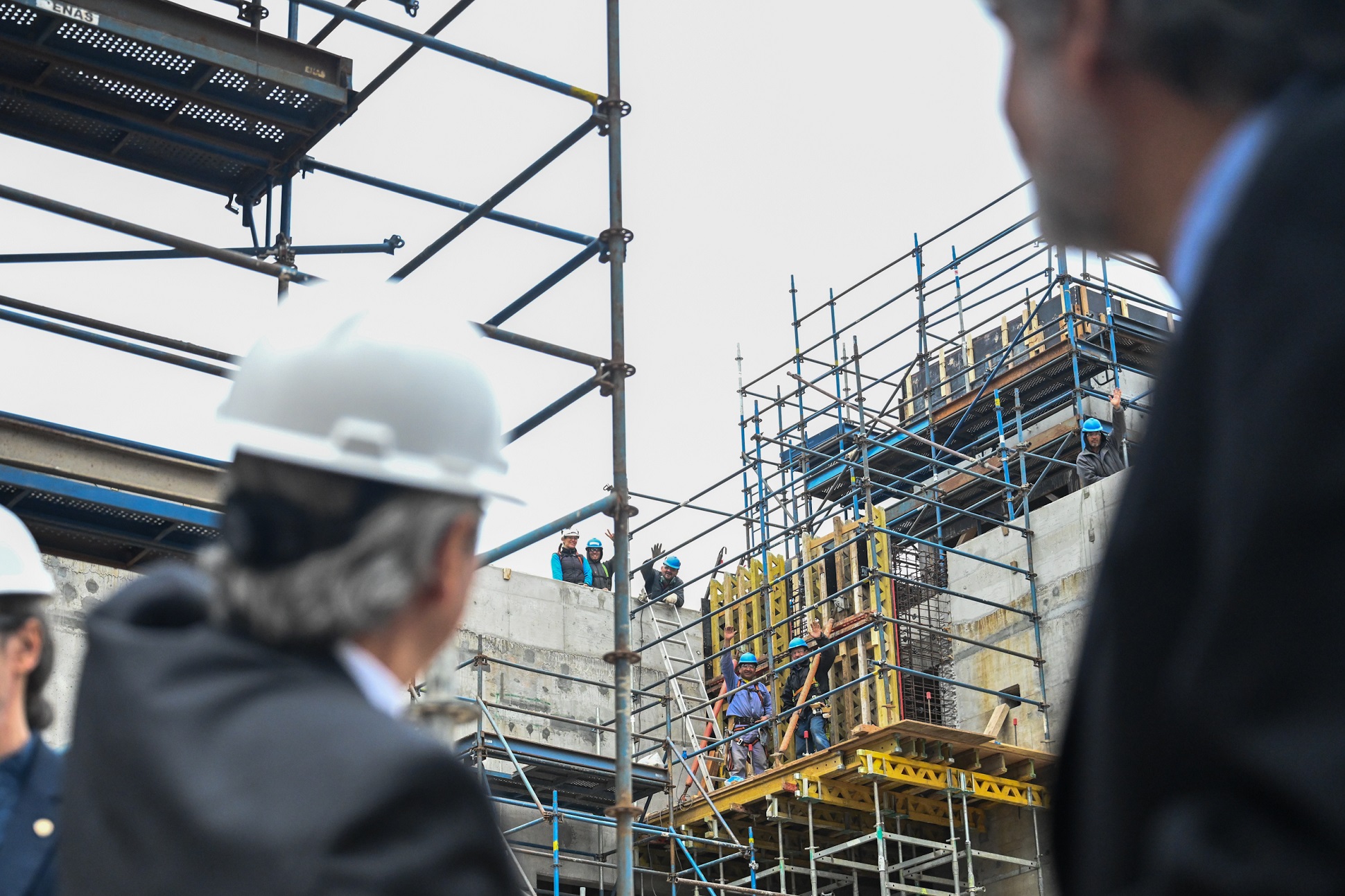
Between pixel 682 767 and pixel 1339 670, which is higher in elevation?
pixel 682 767

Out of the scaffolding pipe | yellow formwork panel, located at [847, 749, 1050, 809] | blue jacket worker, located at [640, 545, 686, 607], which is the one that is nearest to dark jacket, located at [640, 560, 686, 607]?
blue jacket worker, located at [640, 545, 686, 607]

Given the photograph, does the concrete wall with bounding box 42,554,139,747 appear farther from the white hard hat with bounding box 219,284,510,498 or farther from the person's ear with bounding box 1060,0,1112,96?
the person's ear with bounding box 1060,0,1112,96

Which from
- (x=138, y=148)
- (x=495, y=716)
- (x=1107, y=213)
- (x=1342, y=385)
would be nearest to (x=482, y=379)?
(x=1107, y=213)

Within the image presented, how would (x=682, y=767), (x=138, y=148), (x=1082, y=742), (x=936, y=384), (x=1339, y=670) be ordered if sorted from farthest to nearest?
1. (x=936, y=384)
2. (x=682, y=767)
3. (x=138, y=148)
4. (x=1082, y=742)
5. (x=1339, y=670)

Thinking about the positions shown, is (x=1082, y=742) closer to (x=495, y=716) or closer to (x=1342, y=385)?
(x=1342, y=385)

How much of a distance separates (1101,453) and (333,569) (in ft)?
64.4

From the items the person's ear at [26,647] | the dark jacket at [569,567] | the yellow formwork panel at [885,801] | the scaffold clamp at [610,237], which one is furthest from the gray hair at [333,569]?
the dark jacket at [569,567]

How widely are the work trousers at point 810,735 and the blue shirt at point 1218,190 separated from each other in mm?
19155

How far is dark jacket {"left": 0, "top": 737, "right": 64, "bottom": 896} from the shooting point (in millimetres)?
2463

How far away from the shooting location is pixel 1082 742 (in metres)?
1.38

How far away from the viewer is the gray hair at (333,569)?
163 cm

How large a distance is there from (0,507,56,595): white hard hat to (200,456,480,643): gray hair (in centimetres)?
143

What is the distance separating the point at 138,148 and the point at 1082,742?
8768 mm

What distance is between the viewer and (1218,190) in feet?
4.29
